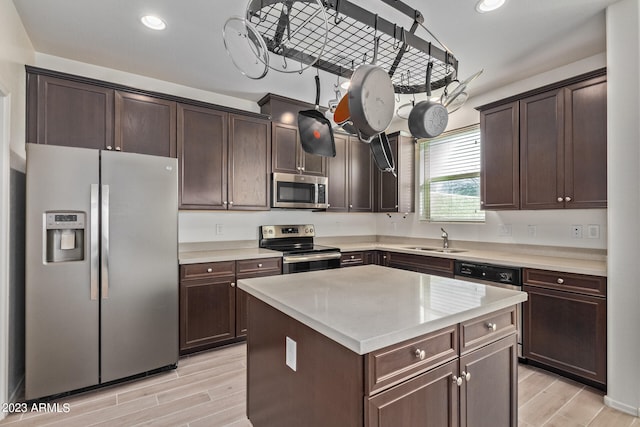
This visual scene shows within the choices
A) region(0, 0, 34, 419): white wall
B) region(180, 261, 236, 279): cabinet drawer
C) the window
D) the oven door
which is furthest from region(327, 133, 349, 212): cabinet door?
region(0, 0, 34, 419): white wall

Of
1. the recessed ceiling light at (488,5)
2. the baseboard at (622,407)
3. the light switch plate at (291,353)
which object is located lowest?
the baseboard at (622,407)

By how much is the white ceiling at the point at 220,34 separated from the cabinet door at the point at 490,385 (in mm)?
2086

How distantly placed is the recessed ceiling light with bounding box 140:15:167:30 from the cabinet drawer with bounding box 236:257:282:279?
2.03 meters

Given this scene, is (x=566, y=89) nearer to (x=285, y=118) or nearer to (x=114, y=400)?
(x=285, y=118)

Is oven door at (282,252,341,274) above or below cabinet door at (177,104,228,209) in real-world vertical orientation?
below

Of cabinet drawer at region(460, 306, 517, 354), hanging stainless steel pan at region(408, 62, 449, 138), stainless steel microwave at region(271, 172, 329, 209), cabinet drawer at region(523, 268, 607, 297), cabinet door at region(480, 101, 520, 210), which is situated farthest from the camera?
stainless steel microwave at region(271, 172, 329, 209)

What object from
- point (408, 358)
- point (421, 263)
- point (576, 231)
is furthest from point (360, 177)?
point (408, 358)

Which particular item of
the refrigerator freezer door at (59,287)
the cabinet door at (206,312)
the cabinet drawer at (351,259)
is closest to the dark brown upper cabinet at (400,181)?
the cabinet drawer at (351,259)

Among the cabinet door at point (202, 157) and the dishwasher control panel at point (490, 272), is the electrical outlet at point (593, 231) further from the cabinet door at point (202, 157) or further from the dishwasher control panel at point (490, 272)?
the cabinet door at point (202, 157)

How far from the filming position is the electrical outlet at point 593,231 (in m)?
2.71

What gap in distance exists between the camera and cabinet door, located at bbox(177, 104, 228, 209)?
3.11 m

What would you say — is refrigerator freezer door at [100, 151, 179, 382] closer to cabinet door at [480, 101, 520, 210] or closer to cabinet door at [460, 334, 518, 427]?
cabinet door at [460, 334, 518, 427]

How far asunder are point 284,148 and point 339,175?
87cm

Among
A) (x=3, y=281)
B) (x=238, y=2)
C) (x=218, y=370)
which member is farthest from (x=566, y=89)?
(x=3, y=281)
